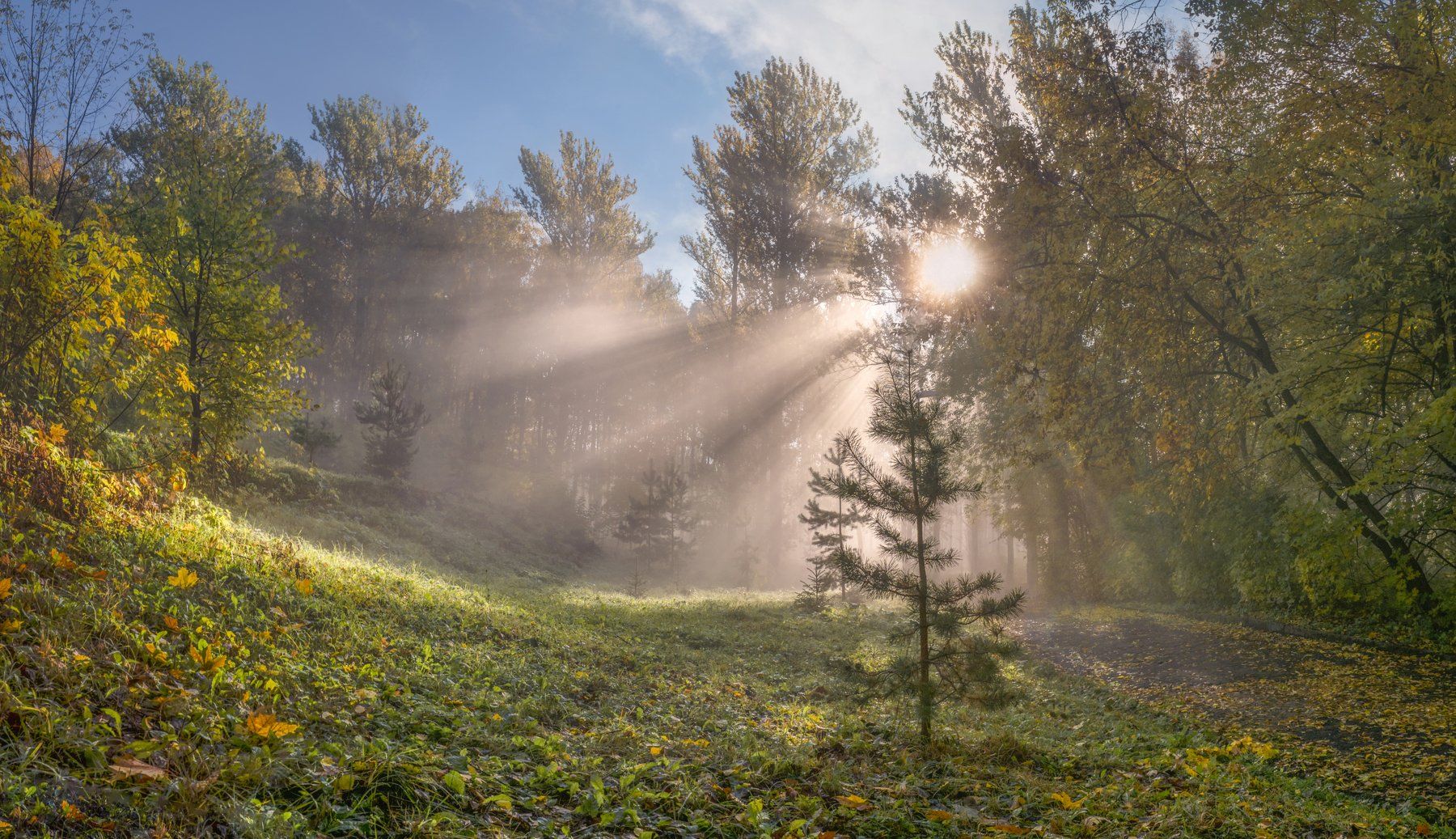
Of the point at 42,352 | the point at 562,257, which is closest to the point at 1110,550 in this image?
the point at 42,352

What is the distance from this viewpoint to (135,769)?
3.03 m

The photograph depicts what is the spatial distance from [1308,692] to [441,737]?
9.91 m

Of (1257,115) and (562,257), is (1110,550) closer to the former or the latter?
(1257,115)

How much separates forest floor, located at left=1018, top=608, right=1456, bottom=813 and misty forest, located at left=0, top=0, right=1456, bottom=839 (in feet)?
0.25

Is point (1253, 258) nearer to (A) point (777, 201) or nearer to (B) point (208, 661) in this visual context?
(B) point (208, 661)

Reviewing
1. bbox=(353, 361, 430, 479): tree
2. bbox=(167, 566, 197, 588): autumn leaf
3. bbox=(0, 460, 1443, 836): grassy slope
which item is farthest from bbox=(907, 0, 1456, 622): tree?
bbox=(353, 361, 430, 479): tree

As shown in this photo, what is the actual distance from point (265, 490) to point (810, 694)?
16.0 metres

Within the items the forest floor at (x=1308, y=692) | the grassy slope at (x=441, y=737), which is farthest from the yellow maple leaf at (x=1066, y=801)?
the forest floor at (x=1308, y=692)

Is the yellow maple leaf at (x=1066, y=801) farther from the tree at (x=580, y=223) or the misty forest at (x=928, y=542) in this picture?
the tree at (x=580, y=223)

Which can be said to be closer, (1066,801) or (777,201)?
(1066,801)

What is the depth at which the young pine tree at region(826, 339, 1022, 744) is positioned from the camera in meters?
6.50

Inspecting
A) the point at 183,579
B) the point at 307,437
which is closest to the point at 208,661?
the point at 183,579

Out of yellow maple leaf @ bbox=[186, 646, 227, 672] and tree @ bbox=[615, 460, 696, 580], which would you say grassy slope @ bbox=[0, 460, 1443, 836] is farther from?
tree @ bbox=[615, 460, 696, 580]

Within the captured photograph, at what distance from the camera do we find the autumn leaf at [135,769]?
301 centimetres
